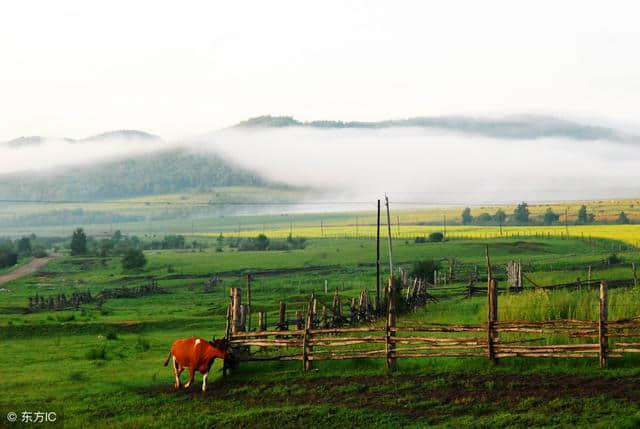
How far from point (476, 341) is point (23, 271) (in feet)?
347

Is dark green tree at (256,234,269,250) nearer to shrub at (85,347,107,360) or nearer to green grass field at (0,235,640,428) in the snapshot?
Answer: green grass field at (0,235,640,428)

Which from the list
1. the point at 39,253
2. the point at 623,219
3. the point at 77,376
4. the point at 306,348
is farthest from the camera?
the point at 623,219

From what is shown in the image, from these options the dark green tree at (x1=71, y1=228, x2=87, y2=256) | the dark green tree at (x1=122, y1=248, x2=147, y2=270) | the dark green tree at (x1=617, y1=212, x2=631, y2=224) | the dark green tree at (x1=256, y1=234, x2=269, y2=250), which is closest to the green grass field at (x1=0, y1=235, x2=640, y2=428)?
the dark green tree at (x1=122, y1=248, x2=147, y2=270)

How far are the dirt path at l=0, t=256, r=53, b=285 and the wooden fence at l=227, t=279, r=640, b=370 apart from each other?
79.3 m

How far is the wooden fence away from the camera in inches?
967

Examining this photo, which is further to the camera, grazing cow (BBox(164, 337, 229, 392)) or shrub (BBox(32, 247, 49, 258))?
shrub (BBox(32, 247, 49, 258))

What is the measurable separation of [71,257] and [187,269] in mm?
32226

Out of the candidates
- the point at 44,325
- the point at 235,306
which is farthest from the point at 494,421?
the point at 44,325

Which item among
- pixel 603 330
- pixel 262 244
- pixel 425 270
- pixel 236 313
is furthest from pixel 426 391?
pixel 262 244

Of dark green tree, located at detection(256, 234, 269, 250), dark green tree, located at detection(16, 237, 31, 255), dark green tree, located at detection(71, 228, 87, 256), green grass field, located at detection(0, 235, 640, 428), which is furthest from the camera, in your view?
dark green tree, located at detection(16, 237, 31, 255)

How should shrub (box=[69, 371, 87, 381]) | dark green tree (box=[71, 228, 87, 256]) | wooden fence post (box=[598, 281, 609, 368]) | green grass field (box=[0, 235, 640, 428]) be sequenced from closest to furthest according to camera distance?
green grass field (box=[0, 235, 640, 428]), wooden fence post (box=[598, 281, 609, 368]), shrub (box=[69, 371, 87, 381]), dark green tree (box=[71, 228, 87, 256])

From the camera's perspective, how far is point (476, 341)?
25.7 m

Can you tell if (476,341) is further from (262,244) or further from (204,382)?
(262,244)

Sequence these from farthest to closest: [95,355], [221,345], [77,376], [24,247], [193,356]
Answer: [24,247], [95,355], [77,376], [221,345], [193,356]
